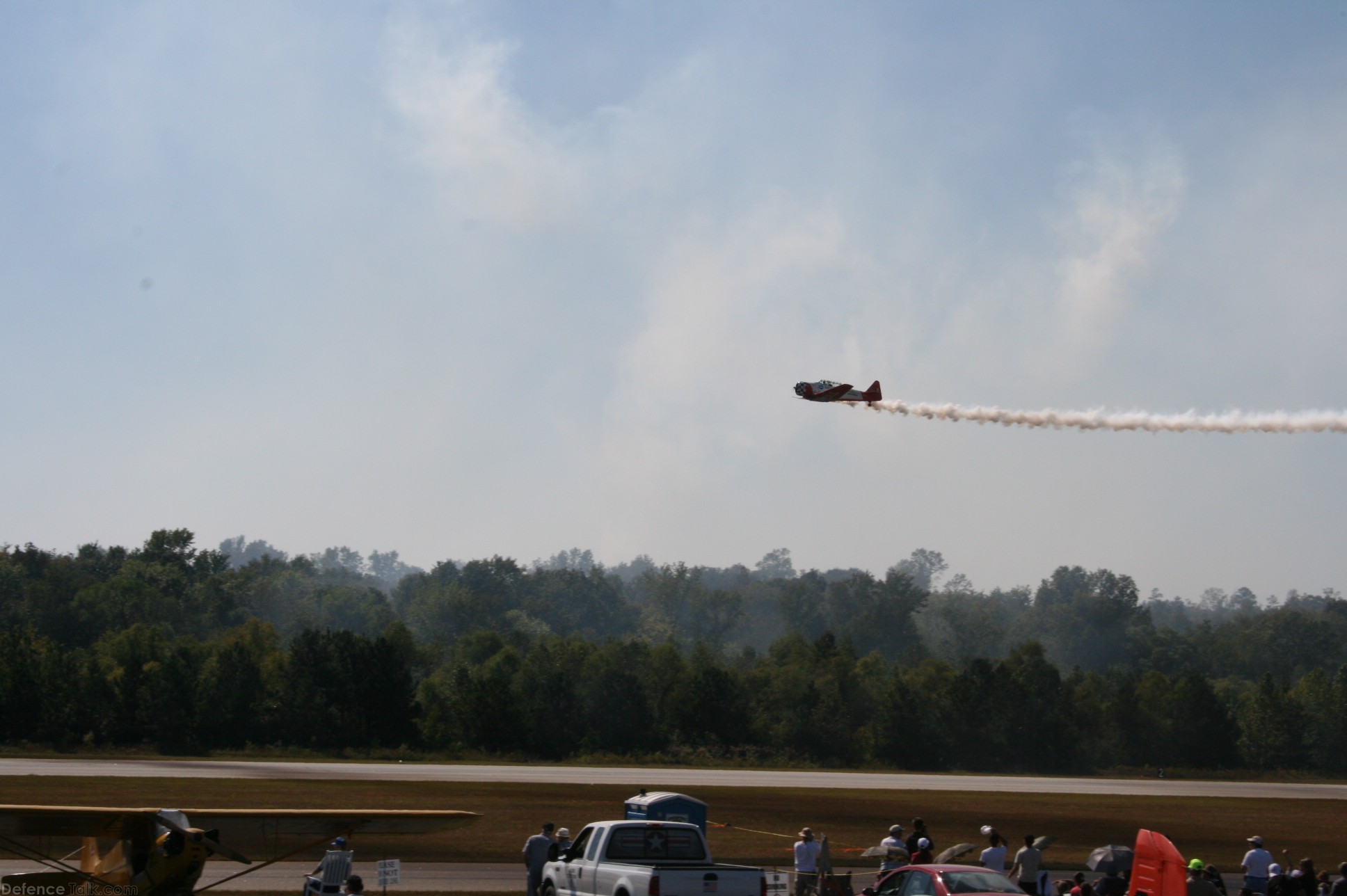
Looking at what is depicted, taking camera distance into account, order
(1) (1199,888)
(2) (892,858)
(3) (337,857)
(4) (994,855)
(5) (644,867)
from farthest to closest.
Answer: (2) (892,858), (4) (994,855), (1) (1199,888), (3) (337,857), (5) (644,867)

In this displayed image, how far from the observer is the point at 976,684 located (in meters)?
90.3

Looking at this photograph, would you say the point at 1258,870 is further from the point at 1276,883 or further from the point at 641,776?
the point at 641,776

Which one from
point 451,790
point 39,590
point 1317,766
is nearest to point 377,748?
point 451,790

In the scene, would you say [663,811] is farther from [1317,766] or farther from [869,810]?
[1317,766]

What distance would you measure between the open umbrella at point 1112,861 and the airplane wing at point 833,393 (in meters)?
25.2

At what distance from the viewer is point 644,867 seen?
17.4 meters

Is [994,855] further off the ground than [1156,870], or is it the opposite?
[1156,870]

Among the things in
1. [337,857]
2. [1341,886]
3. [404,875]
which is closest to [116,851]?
[337,857]

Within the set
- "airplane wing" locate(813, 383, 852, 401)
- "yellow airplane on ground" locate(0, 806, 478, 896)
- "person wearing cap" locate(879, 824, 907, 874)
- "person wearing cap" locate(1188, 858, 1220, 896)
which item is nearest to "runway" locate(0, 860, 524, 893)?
"yellow airplane on ground" locate(0, 806, 478, 896)

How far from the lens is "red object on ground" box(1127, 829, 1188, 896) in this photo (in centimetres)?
1752

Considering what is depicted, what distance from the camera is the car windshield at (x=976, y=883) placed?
615 inches

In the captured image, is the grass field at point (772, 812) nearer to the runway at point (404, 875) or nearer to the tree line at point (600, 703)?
the runway at point (404, 875)

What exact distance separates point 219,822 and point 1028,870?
1507cm
